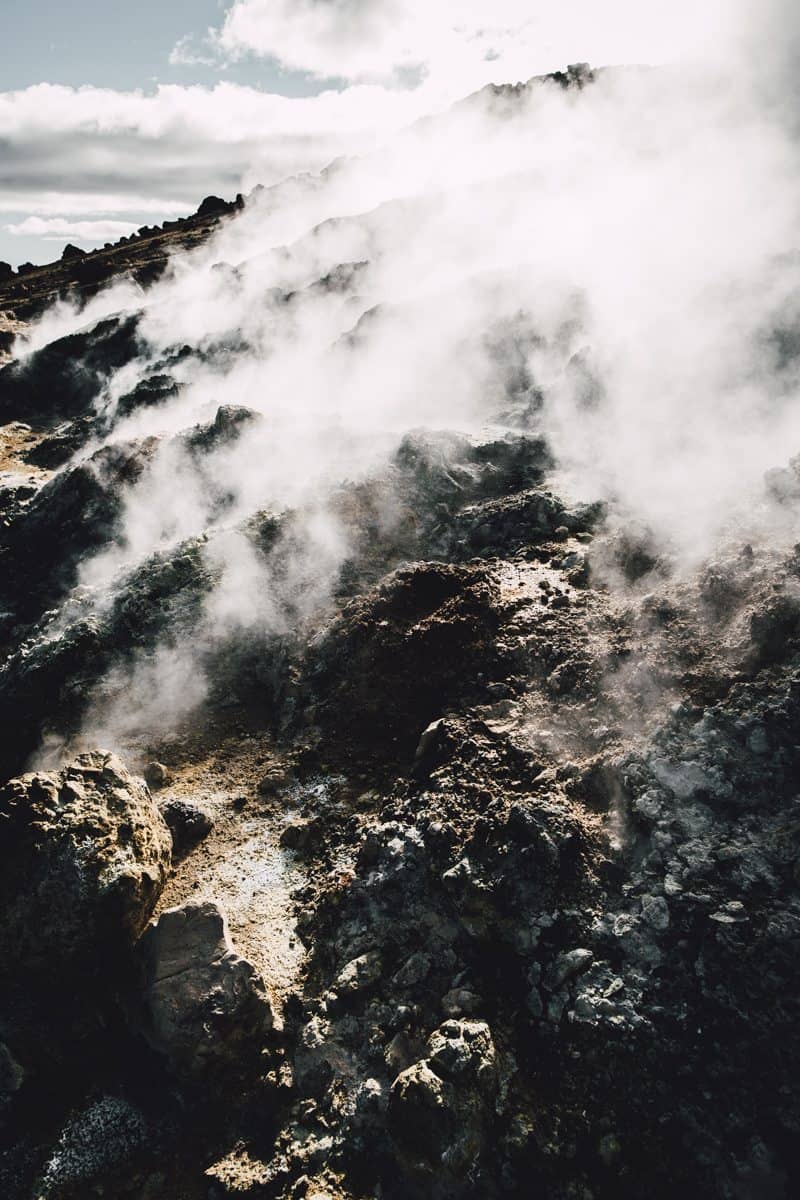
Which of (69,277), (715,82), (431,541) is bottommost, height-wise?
(431,541)

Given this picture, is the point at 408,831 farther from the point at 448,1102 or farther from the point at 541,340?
the point at 541,340

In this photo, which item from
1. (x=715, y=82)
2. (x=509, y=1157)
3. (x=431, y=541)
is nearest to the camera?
(x=509, y=1157)

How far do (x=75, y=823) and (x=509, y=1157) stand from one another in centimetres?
397

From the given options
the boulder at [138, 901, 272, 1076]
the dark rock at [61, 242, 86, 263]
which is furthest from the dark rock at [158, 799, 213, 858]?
the dark rock at [61, 242, 86, 263]

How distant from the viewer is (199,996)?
5352mm

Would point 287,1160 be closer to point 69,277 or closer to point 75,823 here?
point 75,823

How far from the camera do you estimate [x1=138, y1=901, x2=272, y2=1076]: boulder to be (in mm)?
5227

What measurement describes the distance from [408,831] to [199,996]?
2106 mm

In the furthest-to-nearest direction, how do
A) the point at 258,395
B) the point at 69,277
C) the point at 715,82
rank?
1. the point at 69,277
2. the point at 715,82
3. the point at 258,395

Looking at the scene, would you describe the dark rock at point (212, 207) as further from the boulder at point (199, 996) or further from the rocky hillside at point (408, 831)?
the boulder at point (199, 996)

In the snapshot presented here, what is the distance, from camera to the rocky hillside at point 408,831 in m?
4.65

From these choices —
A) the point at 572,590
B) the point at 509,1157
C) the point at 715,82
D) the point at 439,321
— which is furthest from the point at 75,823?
the point at 715,82

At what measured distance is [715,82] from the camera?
19359mm

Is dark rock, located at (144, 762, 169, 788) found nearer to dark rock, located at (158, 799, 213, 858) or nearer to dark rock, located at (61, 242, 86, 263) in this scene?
dark rock, located at (158, 799, 213, 858)
